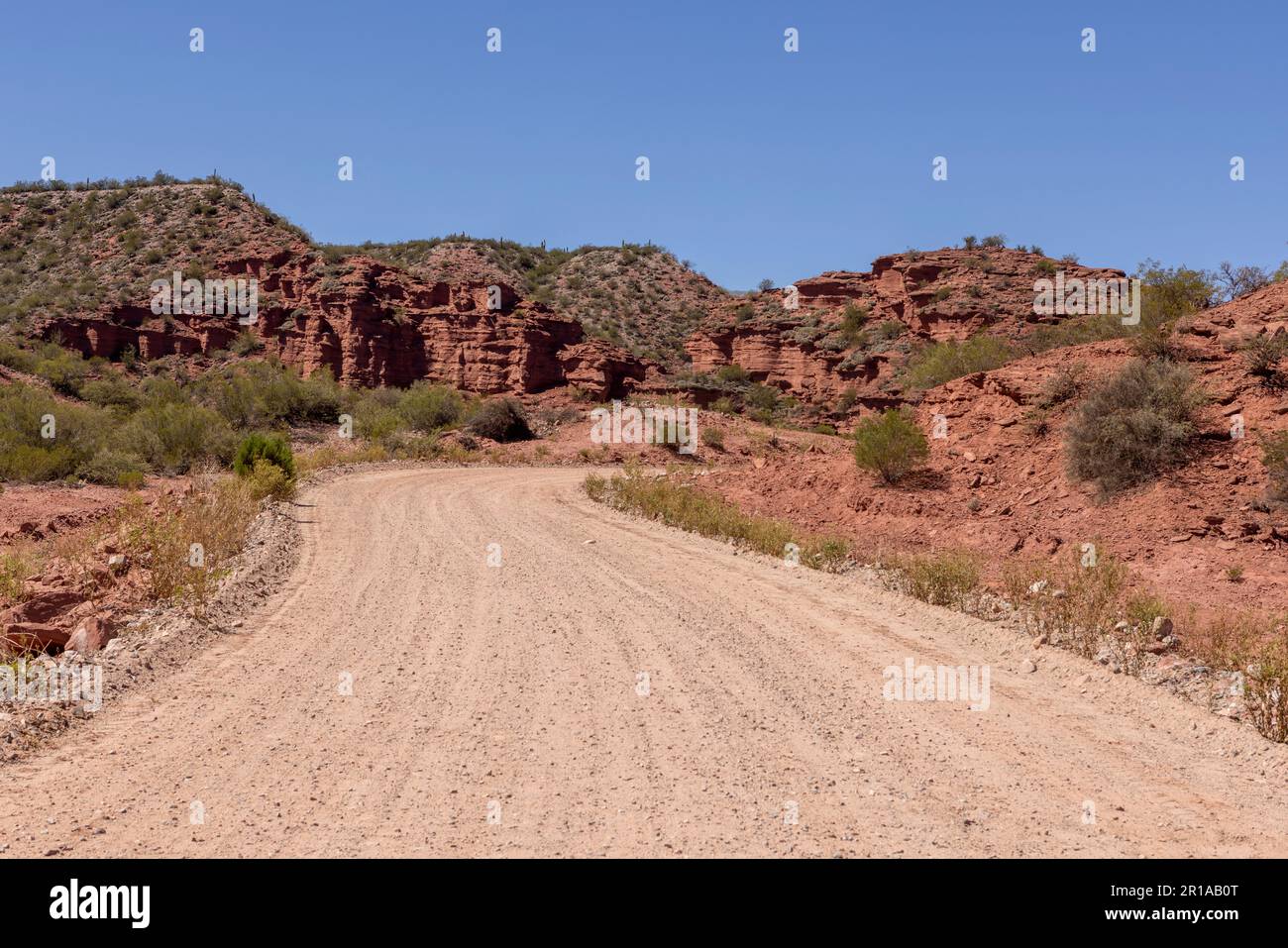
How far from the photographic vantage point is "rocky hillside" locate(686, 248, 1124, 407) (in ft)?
129

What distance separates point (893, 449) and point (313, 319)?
37.8m

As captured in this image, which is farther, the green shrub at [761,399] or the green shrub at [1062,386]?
the green shrub at [761,399]

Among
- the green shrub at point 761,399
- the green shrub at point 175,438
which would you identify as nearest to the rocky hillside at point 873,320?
the green shrub at point 761,399

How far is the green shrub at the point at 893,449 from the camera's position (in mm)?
14156

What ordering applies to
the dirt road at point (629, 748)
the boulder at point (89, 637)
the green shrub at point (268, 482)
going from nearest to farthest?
the dirt road at point (629, 748), the boulder at point (89, 637), the green shrub at point (268, 482)

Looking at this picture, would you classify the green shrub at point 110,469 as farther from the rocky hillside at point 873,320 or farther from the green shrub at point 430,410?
the rocky hillside at point 873,320

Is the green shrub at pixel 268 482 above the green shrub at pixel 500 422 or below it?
below

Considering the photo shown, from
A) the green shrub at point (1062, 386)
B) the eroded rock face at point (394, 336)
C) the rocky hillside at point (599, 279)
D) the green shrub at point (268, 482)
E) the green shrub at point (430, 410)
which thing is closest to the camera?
the green shrub at point (1062, 386)

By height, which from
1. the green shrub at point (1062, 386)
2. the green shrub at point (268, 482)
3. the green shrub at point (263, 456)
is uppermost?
the green shrub at point (1062, 386)

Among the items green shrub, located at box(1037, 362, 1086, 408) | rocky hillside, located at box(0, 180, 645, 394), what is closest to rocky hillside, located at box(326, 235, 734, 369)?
rocky hillside, located at box(0, 180, 645, 394)

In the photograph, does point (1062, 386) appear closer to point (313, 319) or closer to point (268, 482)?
point (268, 482)

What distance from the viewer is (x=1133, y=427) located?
1129 centimetres

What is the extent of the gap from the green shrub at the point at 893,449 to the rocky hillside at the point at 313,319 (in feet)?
91.9
